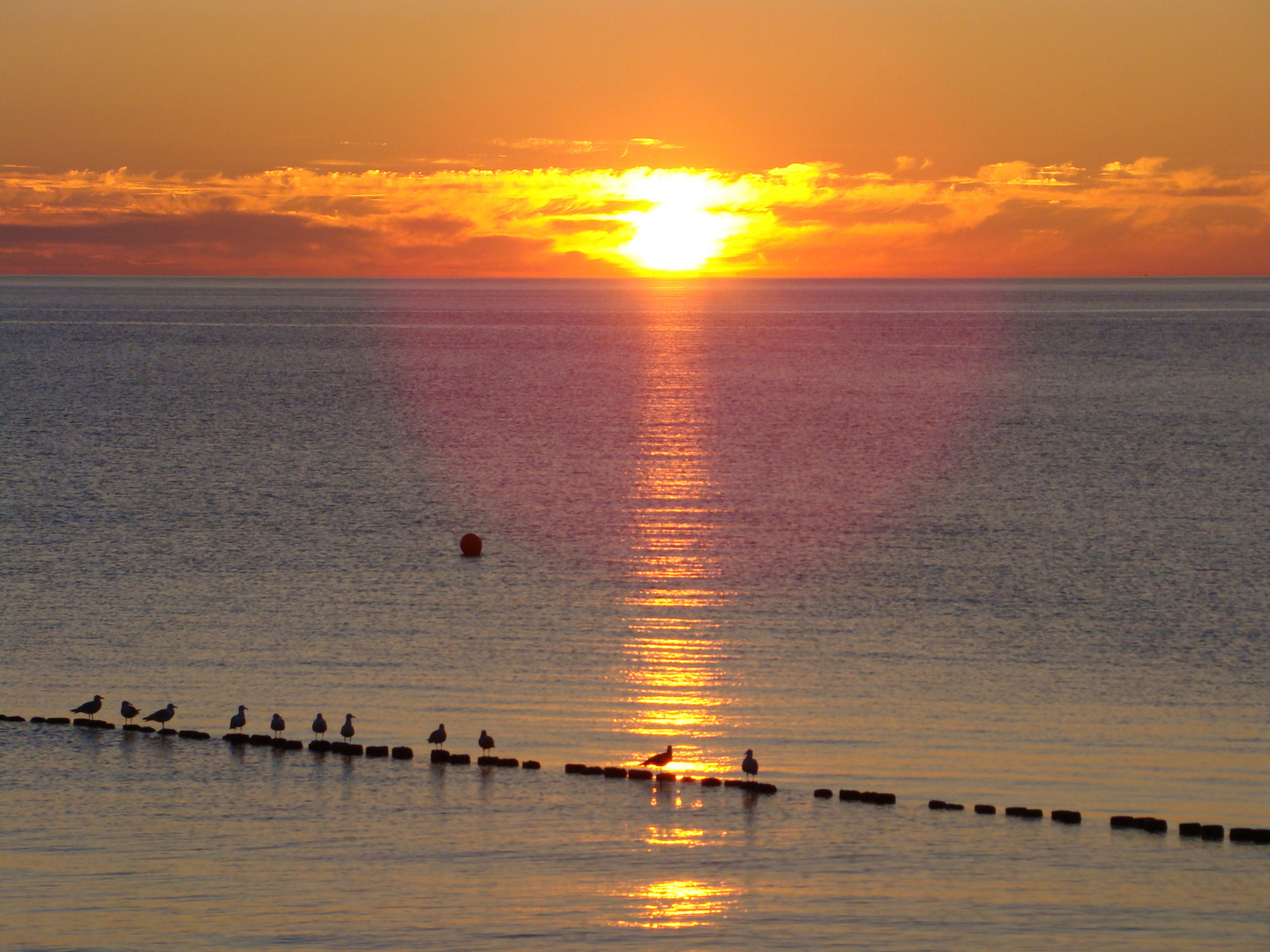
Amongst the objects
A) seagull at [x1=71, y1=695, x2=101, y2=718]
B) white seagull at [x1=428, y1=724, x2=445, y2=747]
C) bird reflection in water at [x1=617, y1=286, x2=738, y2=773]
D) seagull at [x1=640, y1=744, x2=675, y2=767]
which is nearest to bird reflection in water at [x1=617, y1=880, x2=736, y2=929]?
seagull at [x1=640, y1=744, x2=675, y2=767]

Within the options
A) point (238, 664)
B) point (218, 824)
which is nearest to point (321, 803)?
point (218, 824)

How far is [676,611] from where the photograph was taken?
3947cm

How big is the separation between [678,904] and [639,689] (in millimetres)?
10819

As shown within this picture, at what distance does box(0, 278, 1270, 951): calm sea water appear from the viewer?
67.6ft

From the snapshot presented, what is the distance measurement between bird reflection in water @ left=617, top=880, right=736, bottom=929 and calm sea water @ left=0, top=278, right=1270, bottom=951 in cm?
7

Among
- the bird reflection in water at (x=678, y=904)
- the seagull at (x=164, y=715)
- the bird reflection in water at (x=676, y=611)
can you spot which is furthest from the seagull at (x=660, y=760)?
the seagull at (x=164, y=715)

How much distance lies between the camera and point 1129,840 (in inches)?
896

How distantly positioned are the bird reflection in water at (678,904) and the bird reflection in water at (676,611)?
493 cm

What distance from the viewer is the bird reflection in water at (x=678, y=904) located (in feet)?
65.3

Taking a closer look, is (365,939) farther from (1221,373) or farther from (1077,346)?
(1077,346)

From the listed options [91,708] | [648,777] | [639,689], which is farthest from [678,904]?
[91,708]

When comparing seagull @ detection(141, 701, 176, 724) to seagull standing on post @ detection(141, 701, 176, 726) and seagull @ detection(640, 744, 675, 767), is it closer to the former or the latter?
seagull standing on post @ detection(141, 701, 176, 726)

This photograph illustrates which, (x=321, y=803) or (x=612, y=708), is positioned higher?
(x=612, y=708)

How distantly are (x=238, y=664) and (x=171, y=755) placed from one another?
255 inches
